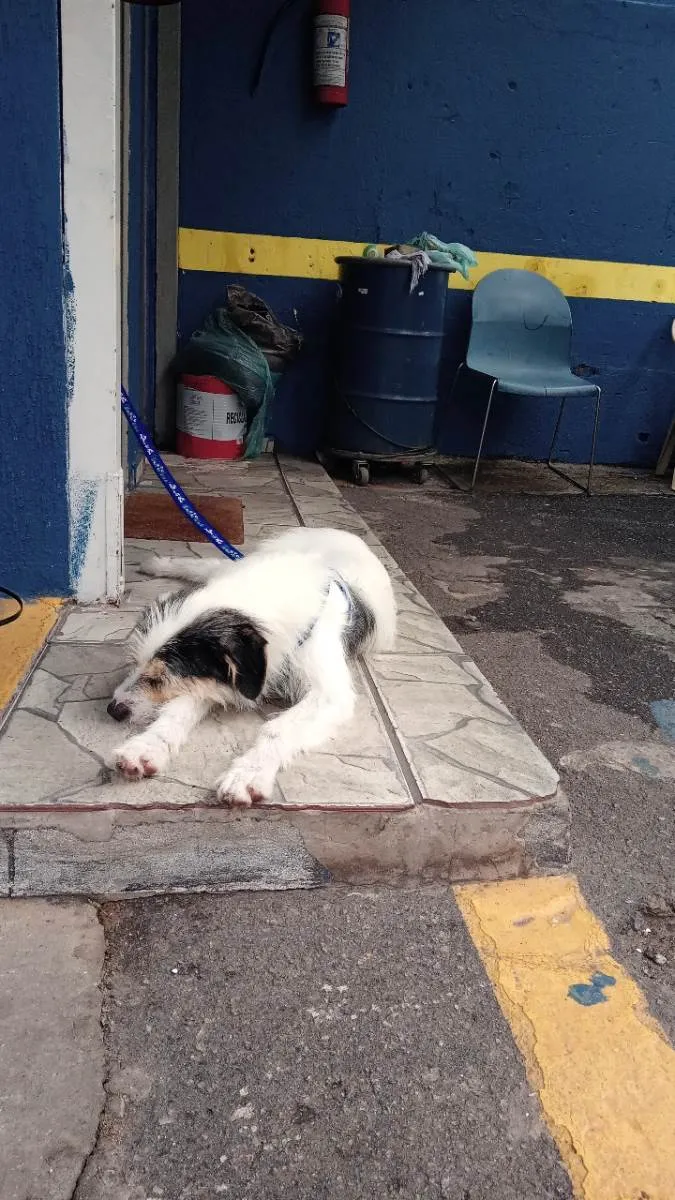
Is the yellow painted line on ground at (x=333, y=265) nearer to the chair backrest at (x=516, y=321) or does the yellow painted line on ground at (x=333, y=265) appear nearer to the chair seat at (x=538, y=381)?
the chair backrest at (x=516, y=321)

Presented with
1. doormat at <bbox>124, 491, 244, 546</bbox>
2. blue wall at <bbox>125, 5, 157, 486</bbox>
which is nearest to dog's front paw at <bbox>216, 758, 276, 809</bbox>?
doormat at <bbox>124, 491, 244, 546</bbox>

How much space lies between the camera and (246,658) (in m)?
2.21

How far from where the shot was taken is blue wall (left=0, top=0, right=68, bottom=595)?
2576 mm

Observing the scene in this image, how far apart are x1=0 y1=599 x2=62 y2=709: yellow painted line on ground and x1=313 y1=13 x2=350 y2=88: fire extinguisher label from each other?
15.2 feet

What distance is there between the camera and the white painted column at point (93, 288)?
2.61 metres

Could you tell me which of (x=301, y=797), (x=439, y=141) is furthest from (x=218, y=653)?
(x=439, y=141)

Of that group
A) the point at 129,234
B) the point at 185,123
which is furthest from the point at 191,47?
the point at 129,234

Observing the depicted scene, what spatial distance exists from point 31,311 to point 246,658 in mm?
1396

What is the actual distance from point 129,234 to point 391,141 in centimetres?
263

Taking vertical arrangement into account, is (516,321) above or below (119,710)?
above

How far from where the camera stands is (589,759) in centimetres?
285

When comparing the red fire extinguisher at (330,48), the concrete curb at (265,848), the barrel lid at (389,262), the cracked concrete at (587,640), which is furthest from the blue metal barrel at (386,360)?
the concrete curb at (265,848)

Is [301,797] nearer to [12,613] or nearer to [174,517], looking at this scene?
[12,613]

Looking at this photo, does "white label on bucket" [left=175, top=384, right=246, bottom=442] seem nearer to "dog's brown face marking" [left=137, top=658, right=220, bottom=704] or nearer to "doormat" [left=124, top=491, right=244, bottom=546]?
"doormat" [left=124, top=491, right=244, bottom=546]
